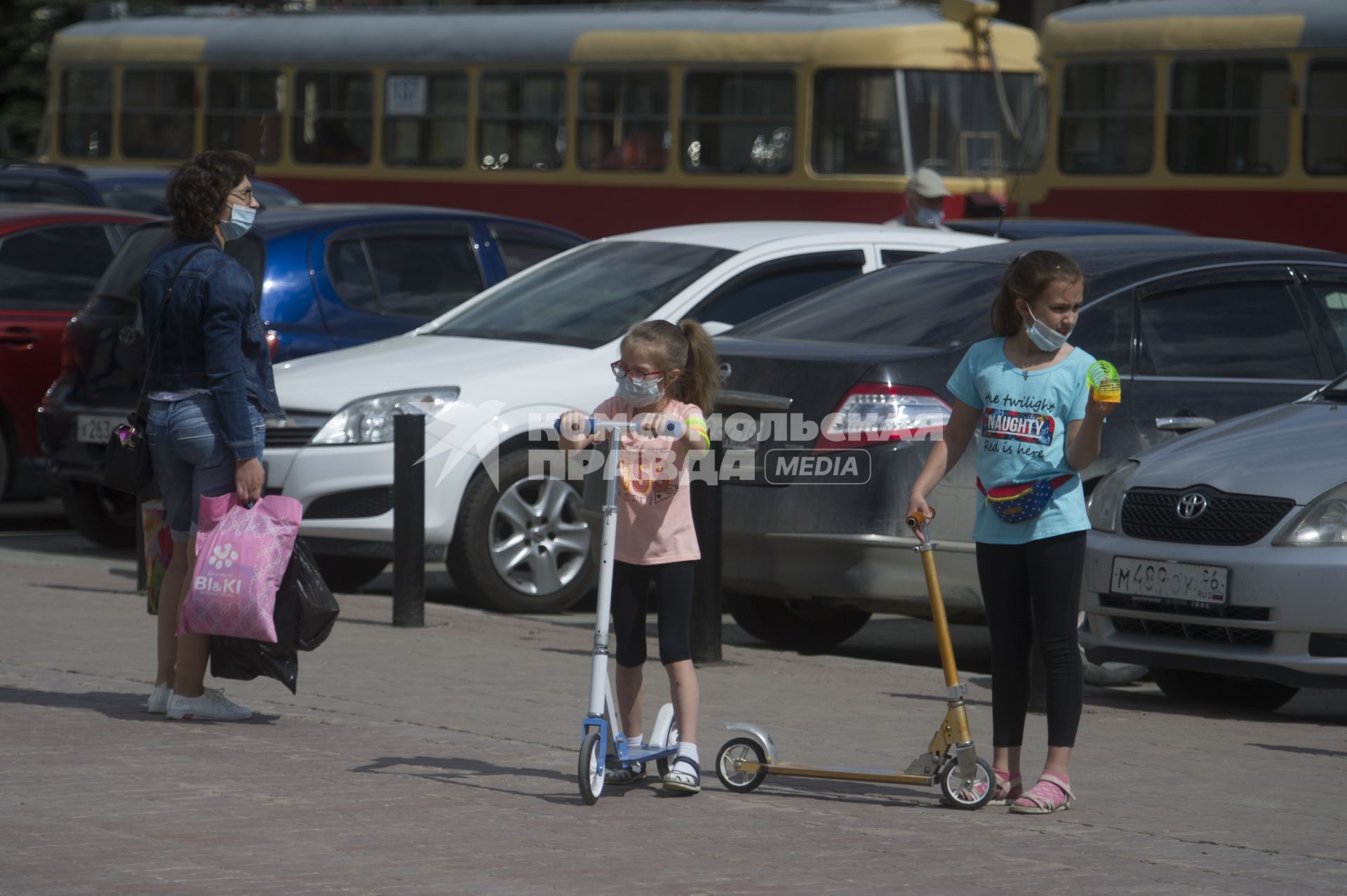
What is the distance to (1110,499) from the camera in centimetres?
802

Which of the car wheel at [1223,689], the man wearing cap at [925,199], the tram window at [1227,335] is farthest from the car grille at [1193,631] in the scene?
the man wearing cap at [925,199]

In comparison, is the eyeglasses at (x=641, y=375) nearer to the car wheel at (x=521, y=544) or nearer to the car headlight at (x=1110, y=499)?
the car headlight at (x=1110, y=499)

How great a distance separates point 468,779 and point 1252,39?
1335 centimetres

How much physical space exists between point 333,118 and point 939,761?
18.4 m

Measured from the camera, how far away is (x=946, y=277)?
8945 mm

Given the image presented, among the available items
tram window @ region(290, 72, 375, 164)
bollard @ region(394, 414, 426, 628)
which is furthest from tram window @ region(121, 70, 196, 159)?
bollard @ region(394, 414, 426, 628)

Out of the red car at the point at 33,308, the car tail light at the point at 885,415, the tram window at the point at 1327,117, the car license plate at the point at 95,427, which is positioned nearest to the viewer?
the car tail light at the point at 885,415

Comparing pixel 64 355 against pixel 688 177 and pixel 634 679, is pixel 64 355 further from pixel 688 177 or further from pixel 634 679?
pixel 688 177

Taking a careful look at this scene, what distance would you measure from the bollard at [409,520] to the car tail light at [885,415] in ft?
6.67

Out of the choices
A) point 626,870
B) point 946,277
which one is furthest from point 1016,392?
point 946,277

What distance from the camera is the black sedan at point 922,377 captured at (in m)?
8.13

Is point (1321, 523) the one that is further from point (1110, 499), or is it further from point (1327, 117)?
point (1327, 117)

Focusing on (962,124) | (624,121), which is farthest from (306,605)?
(624,121)

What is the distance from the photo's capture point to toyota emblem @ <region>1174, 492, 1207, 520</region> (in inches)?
301
